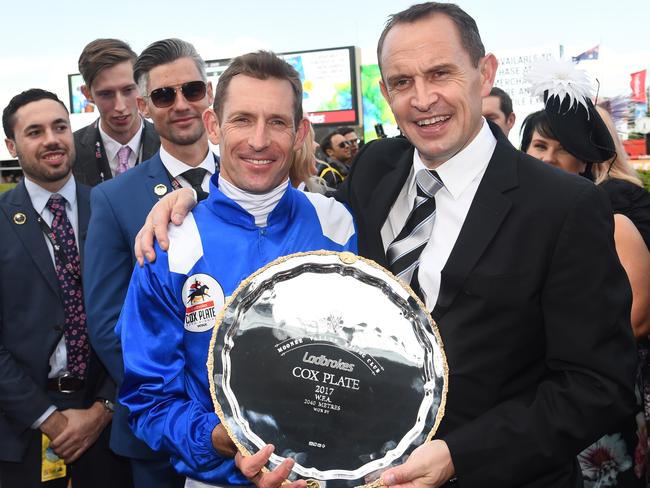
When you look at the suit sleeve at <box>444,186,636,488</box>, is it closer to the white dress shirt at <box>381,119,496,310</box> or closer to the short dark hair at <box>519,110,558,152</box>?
the white dress shirt at <box>381,119,496,310</box>

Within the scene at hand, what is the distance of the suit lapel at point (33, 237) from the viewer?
3539 mm

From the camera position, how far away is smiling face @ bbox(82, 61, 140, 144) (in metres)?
4.35

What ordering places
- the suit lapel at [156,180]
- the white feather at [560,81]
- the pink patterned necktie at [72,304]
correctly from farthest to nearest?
the pink patterned necktie at [72,304] → the white feather at [560,81] → the suit lapel at [156,180]

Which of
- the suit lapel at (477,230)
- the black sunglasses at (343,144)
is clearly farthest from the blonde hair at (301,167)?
the black sunglasses at (343,144)

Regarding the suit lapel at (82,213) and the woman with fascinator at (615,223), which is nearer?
the woman with fascinator at (615,223)

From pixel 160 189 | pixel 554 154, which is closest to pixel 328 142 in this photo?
pixel 554 154

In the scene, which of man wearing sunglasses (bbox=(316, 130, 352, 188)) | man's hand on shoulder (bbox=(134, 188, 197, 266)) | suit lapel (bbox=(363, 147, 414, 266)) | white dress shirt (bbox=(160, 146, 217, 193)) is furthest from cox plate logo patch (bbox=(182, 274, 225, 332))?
man wearing sunglasses (bbox=(316, 130, 352, 188))

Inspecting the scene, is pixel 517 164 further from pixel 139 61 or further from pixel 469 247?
pixel 139 61

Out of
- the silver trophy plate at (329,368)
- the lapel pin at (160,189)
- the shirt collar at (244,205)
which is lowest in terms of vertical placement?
the silver trophy plate at (329,368)

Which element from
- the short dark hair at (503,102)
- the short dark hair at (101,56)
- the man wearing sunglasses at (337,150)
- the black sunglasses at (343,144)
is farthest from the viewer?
the black sunglasses at (343,144)

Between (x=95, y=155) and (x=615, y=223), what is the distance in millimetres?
3149

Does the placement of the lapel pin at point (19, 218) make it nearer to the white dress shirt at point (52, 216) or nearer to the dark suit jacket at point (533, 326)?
the white dress shirt at point (52, 216)

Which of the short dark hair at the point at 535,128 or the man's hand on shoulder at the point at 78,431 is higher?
the short dark hair at the point at 535,128

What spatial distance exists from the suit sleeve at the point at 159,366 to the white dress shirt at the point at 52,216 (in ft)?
5.82
